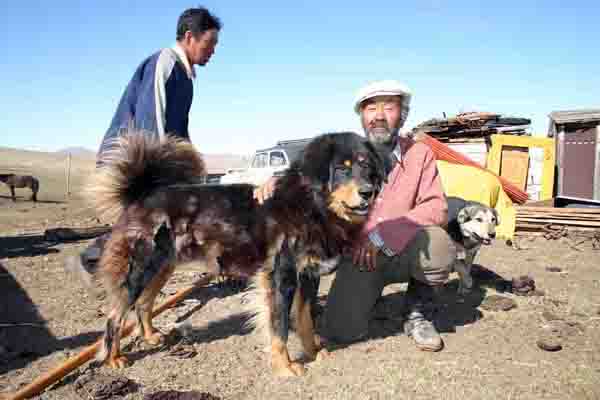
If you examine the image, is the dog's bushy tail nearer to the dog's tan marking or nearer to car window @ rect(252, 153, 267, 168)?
the dog's tan marking

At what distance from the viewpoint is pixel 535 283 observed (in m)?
5.42

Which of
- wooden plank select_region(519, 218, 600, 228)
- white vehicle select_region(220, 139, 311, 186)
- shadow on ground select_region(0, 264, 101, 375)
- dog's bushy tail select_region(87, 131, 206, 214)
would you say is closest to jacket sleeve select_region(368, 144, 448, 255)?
dog's bushy tail select_region(87, 131, 206, 214)

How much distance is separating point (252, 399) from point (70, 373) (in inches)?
55.6

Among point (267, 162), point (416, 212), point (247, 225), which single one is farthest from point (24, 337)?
point (267, 162)

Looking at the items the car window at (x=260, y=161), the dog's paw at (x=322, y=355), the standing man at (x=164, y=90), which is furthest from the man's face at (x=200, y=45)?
Answer: the car window at (x=260, y=161)

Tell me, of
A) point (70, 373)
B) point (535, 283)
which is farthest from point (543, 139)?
point (70, 373)

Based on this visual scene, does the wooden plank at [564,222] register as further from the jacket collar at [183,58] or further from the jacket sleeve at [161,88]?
the jacket sleeve at [161,88]

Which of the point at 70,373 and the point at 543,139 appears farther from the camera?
the point at 543,139

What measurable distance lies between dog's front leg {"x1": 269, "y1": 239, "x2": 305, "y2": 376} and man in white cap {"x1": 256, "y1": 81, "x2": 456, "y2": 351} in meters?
0.72

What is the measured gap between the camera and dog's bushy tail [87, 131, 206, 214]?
330cm

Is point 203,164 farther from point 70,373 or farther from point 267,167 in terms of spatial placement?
point 267,167

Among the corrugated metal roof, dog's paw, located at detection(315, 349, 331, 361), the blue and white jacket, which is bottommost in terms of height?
dog's paw, located at detection(315, 349, 331, 361)

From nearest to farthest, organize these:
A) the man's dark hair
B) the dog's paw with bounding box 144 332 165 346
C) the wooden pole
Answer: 1. the wooden pole
2. the dog's paw with bounding box 144 332 165 346
3. the man's dark hair

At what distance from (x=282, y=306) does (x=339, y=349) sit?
34.8 inches
